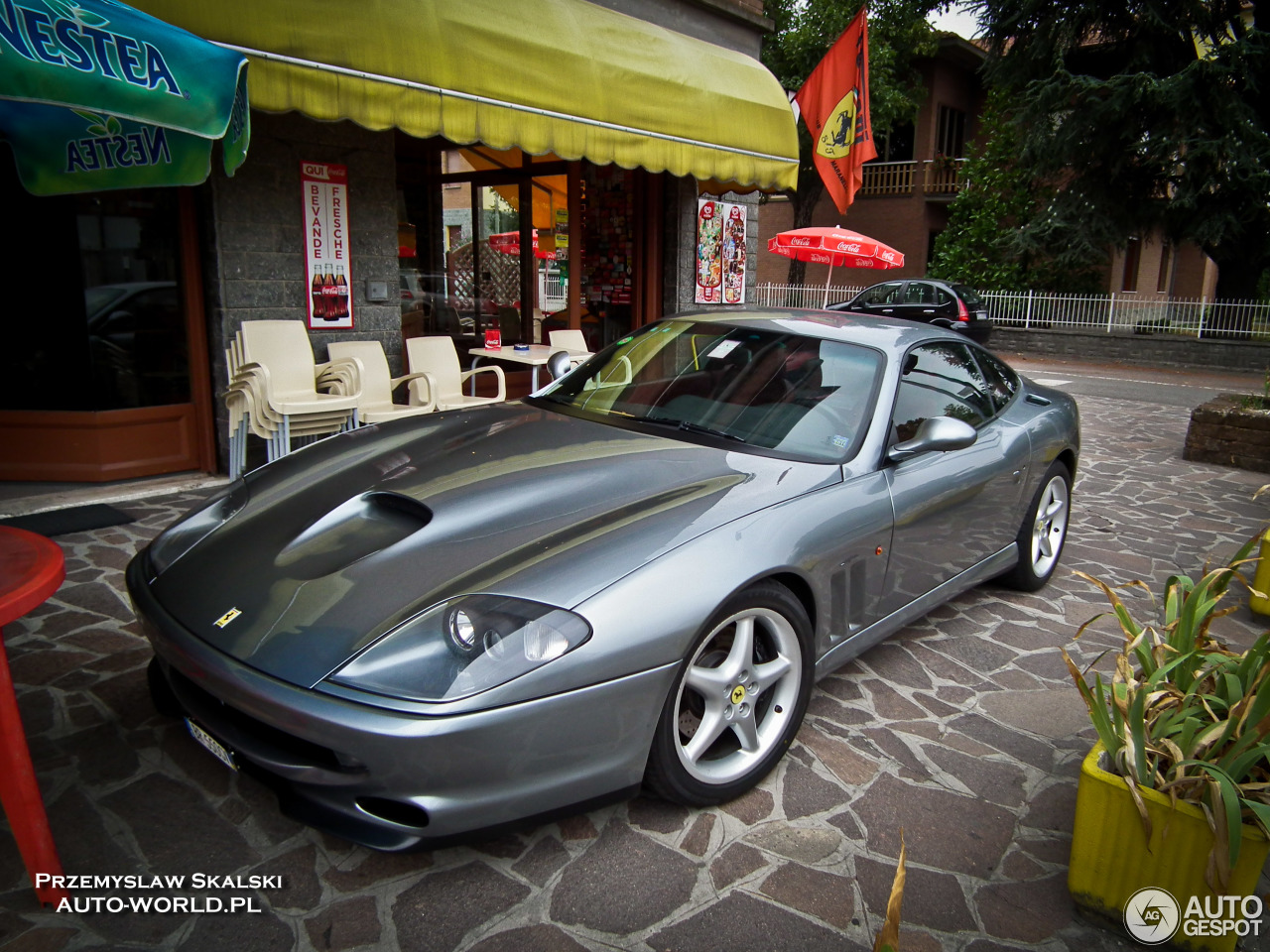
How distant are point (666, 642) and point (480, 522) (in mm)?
688

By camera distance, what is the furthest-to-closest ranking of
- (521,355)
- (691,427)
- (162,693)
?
1. (521,355)
2. (691,427)
3. (162,693)

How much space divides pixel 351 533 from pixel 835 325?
223 cm

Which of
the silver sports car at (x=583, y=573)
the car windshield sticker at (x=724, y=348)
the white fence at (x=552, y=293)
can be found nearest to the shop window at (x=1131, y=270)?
the white fence at (x=552, y=293)

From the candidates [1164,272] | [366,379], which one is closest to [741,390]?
[366,379]

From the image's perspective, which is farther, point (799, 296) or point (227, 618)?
point (799, 296)

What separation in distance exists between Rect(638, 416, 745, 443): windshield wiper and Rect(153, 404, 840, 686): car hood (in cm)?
13

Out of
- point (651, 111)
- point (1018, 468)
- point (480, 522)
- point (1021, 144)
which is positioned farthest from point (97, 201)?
point (1021, 144)

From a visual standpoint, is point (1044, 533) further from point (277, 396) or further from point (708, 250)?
point (708, 250)

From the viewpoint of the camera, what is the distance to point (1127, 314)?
19.4m

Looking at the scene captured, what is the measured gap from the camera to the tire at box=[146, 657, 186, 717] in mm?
2703

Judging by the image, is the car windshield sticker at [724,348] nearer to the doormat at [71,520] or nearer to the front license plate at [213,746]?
the front license plate at [213,746]

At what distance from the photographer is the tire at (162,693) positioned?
2.70 m

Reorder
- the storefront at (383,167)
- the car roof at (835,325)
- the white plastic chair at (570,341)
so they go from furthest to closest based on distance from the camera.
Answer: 1. the white plastic chair at (570,341)
2. the storefront at (383,167)
3. the car roof at (835,325)

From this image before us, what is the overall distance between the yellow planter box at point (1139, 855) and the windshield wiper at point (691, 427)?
1.55 m
